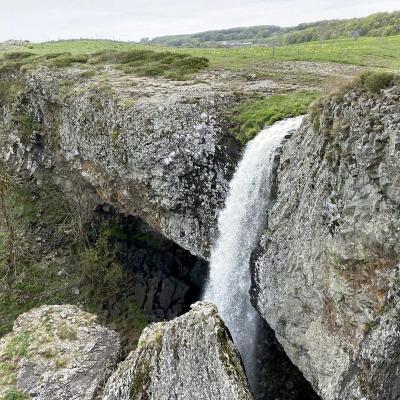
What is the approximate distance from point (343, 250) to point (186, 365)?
19.8ft

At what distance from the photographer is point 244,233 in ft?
64.6

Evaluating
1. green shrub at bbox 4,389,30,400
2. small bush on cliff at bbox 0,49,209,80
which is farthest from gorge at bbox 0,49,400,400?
small bush on cliff at bbox 0,49,209,80

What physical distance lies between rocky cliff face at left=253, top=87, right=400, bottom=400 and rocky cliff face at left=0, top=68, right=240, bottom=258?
18.7ft

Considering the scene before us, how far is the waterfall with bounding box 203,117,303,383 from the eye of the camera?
1903 centimetres

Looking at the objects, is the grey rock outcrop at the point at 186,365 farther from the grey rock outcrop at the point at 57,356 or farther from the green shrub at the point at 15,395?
the green shrub at the point at 15,395

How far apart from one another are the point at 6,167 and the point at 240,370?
99.5 feet

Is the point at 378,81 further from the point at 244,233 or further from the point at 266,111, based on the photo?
the point at 266,111

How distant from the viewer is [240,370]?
13.9 m

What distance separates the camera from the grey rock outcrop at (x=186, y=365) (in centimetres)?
1374

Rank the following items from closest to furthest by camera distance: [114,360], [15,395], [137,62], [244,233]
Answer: [15,395] → [114,360] → [244,233] → [137,62]

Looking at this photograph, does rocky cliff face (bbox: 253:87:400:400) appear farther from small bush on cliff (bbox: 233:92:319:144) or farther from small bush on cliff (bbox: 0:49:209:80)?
small bush on cliff (bbox: 0:49:209:80)

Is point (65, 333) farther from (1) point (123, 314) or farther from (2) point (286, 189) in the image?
(2) point (286, 189)

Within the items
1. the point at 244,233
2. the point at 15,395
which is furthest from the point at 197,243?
the point at 15,395

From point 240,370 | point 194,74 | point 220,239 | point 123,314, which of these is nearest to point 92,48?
point 194,74
